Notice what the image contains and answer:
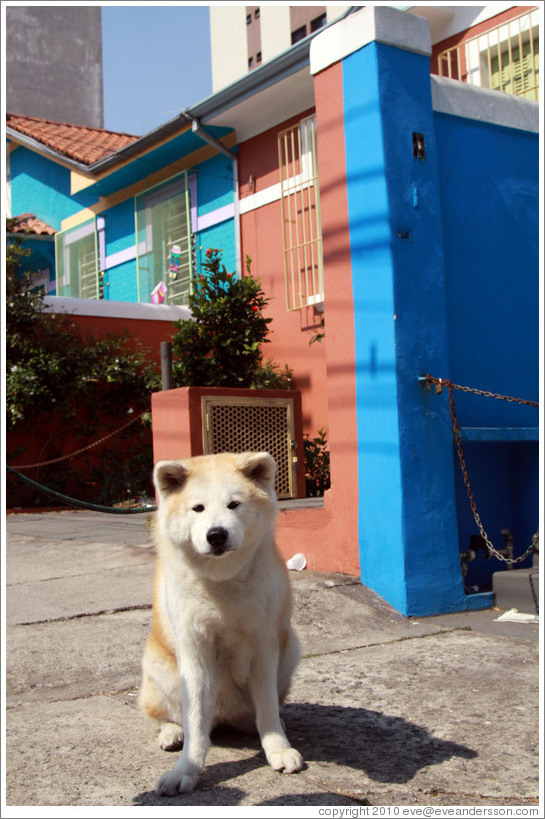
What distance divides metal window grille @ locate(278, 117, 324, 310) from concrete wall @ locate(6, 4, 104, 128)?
591 inches

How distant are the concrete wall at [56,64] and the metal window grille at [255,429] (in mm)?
19014

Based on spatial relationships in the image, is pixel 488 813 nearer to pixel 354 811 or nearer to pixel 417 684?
pixel 354 811

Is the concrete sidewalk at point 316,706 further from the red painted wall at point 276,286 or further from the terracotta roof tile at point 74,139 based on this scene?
the terracotta roof tile at point 74,139

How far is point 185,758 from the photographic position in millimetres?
2453

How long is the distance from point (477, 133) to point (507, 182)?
438 mm

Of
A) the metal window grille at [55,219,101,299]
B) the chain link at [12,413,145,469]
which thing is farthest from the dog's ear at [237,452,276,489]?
the metal window grille at [55,219,101,299]

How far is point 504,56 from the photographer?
969cm

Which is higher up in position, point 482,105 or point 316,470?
point 482,105

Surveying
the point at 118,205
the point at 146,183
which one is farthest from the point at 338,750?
the point at 118,205

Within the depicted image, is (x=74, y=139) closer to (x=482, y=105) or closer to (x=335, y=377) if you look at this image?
(x=482, y=105)

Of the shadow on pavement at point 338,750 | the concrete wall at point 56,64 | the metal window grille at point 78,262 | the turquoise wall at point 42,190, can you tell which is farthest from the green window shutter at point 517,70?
the concrete wall at point 56,64

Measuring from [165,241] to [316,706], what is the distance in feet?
37.4

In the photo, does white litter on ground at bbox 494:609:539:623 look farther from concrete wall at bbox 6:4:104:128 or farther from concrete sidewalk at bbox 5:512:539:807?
concrete wall at bbox 6:4:104:128

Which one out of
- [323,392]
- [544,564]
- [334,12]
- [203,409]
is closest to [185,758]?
[544,564]
